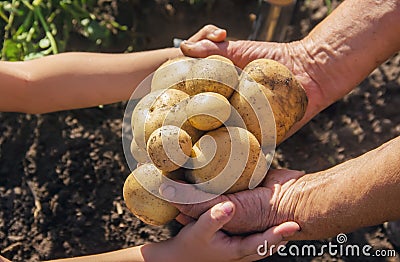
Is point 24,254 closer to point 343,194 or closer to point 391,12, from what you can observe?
point 343,194

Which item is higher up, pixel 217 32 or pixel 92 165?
pixel 217 32

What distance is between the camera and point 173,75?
1514 mm

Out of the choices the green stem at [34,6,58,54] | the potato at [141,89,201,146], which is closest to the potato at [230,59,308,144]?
the potato at [141,89,201,146]

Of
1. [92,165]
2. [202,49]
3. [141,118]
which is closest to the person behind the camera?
[141,118]

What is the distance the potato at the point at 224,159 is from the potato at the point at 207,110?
0.03 meters

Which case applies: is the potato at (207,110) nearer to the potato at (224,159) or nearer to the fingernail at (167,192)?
the potato at (224,159)

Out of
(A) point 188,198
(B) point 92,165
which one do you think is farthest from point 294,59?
(B) point 92,165

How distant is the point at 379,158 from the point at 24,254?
3.86 ft

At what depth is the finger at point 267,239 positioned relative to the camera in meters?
1.43

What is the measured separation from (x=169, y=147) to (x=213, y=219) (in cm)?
20

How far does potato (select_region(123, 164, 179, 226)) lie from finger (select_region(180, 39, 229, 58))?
425 mm

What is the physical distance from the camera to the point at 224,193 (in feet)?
4.79

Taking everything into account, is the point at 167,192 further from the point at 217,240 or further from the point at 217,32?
the point at 217,32

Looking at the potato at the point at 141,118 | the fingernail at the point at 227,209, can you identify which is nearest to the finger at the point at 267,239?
the fingernail at the point at 227,209
